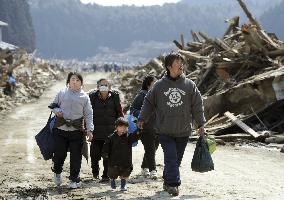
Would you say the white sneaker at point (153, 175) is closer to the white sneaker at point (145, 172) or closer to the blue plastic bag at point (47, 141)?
the white sneaker at point (145, 172)

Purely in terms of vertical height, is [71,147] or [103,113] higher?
[103,113]

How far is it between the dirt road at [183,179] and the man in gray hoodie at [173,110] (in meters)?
0.49

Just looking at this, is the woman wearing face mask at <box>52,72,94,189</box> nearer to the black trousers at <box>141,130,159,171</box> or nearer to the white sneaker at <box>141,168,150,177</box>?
the black trousers at <box>141,130,159,171</box>

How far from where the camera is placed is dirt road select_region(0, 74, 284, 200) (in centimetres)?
774

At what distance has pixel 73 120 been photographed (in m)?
8.14

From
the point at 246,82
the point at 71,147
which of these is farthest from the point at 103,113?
the point at 246,82

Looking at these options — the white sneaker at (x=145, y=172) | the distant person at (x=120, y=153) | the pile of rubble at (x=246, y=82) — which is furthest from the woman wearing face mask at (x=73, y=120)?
the pile of rubble at (x=246, y=82)

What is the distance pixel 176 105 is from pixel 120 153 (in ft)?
4.12

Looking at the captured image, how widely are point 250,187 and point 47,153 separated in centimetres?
317

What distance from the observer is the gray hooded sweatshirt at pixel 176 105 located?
24.3 ft

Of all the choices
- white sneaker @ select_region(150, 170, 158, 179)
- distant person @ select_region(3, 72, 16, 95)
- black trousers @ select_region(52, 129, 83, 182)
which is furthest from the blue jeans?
distant person @ select_region(3, 72, 16, 95)

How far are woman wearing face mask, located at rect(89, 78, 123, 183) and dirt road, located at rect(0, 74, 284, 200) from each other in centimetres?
61

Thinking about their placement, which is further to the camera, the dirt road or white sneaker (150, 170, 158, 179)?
white sneaker (150, 170, 158, 179)

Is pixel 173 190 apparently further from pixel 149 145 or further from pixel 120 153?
pixel 149 145
